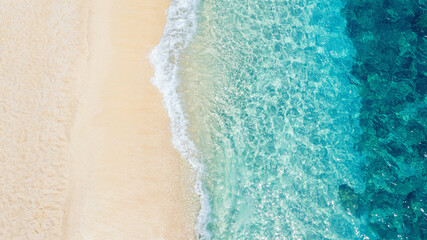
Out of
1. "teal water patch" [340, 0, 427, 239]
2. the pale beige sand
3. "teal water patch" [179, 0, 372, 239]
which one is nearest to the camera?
the pale beige sand

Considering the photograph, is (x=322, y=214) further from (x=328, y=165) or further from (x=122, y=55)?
(x=122, y=55)

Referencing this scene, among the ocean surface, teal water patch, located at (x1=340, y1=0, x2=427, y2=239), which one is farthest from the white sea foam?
teal water patch, located at (x1=340, y1=0, x2=427, y2=239)

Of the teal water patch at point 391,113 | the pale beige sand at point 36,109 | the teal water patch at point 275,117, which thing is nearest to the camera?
the pale beige sand at point 36,109

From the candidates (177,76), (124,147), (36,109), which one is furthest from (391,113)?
(36,109)

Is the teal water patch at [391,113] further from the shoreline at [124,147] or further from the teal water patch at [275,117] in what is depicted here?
the shoreline at [124,147]

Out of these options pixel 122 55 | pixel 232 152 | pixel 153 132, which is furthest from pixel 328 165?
pixel 122 55

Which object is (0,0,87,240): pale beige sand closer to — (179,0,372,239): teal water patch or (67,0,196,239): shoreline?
(67,0,196,239): shoreline

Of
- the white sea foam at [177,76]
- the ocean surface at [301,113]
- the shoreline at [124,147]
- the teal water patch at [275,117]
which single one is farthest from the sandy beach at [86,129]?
the teal water patch at [275,117]

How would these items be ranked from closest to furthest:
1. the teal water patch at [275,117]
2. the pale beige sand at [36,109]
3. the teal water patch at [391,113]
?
1. the pale beige sand at [36,109]
2. the teal water patch at [275,117]
3. the teal water patch at [391,113]
